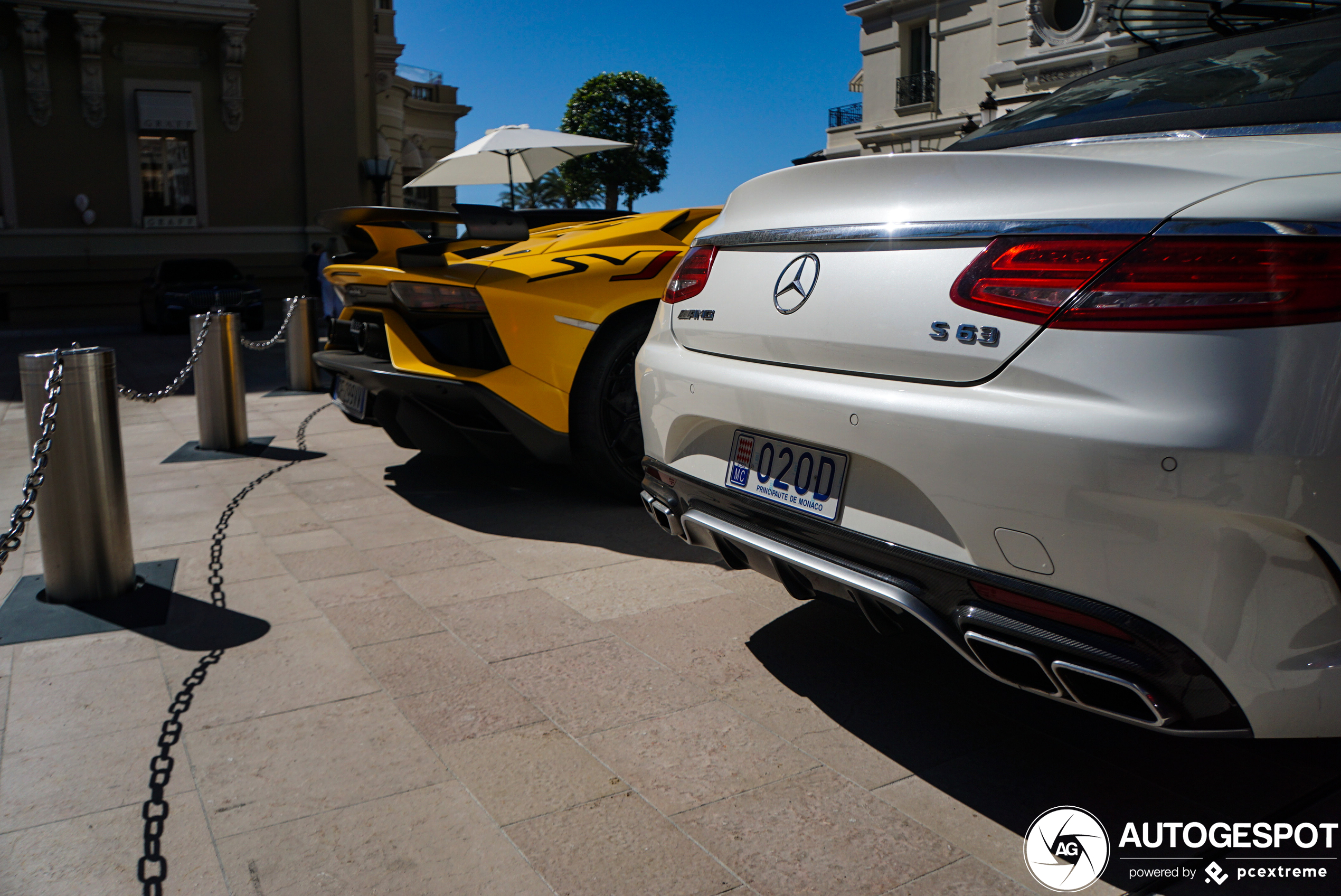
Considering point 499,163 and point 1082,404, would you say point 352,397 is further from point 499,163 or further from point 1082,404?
point 499,163

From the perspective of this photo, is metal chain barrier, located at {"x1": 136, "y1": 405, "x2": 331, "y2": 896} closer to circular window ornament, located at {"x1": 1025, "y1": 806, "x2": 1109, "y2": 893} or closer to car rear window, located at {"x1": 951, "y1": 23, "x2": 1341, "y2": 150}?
circular window ornament, located at {"x1": 1025, "y1": 806, "x2": 1109, "y2": 893}

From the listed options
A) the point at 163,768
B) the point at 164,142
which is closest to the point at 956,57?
the point at 164,142

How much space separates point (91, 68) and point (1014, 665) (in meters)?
25.8

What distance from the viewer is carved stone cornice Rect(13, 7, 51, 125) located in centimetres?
2145

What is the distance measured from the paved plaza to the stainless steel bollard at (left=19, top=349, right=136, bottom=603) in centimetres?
32

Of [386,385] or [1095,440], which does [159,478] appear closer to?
[386,385]

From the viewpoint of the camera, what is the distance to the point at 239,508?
195 inches

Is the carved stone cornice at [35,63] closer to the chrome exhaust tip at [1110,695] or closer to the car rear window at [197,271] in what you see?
the car rear window at [197,271]

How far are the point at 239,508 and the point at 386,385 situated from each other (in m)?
1.18

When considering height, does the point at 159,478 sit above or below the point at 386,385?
below

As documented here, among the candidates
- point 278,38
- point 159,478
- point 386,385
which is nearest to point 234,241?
point 278,38

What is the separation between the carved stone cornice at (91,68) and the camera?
71.8 ft

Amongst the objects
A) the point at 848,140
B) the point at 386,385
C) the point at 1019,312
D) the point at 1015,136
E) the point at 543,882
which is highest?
the point at 848,140

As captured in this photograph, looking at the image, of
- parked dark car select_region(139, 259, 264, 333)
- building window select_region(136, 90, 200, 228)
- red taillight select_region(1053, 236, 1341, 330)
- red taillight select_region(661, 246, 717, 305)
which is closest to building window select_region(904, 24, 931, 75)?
building window select_region(136, 90, 200, 228)
